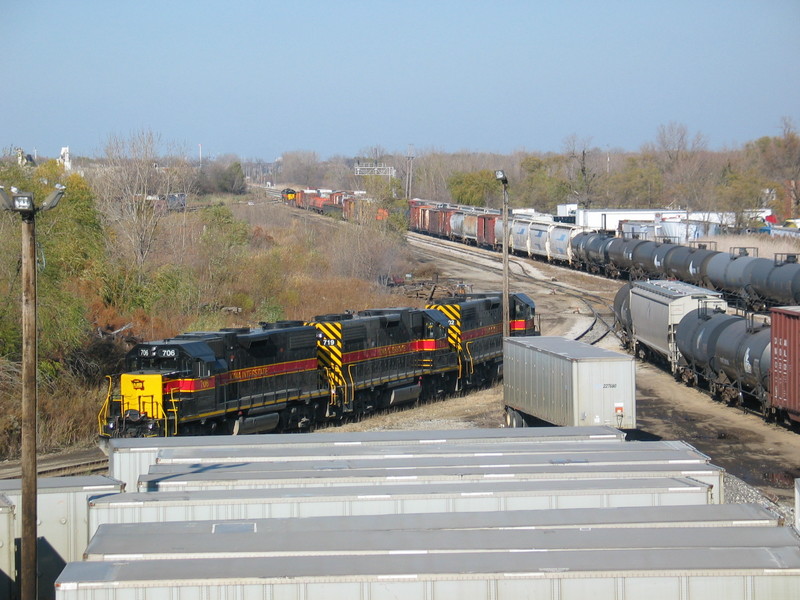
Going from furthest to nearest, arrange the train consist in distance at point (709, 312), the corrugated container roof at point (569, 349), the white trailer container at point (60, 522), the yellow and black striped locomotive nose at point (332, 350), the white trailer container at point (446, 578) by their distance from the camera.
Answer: the yellow and black striped locomotive nose at point (332, 350)
the train consist in distance at point (709, 312)
the corrugated container roof at point (569, 349)
the white trailer container at point (60, 522)
the white trailer container at point (446, 578)

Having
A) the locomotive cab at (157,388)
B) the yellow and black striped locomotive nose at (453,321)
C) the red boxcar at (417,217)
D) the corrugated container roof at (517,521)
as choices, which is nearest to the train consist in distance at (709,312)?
the yellow and black striped locomotive nose at (453,321)

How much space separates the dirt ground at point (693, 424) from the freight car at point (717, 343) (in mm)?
597

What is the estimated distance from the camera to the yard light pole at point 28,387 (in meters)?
10.0

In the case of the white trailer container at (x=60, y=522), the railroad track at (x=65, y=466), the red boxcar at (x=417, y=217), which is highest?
the red boxcar at (x=417, y=217)

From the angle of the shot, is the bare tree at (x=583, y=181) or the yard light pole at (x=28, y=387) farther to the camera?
the bare tree at (x=583, y=181)

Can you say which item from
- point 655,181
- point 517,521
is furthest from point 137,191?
point 655,181

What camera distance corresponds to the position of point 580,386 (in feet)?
65.2

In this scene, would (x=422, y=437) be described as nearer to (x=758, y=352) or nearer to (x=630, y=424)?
(x=630, y=424)

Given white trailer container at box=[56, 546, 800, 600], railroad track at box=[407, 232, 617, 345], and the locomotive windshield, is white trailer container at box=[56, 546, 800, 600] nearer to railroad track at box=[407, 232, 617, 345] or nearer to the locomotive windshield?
the locomotive windshield

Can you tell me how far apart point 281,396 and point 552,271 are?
38.9m

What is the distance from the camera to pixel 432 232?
83188 mm

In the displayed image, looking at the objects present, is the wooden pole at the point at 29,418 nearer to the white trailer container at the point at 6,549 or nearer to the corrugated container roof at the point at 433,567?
the white trailer container at the point at 6,549

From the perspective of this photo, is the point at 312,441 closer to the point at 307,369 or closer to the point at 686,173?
the point at 307,369

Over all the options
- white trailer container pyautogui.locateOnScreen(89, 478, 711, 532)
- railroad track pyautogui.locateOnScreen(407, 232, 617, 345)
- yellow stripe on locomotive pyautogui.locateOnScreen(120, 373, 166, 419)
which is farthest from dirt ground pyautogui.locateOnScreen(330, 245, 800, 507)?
white trailer container pyautogui.locateOnScreen(89, 478, 711, 532)
